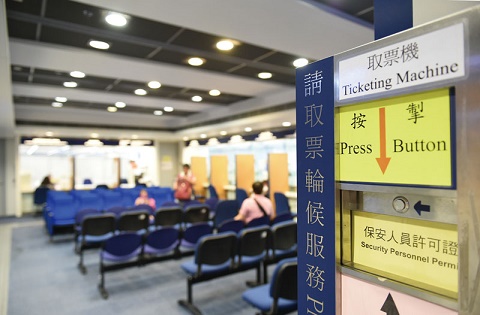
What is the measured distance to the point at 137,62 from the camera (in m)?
4.75

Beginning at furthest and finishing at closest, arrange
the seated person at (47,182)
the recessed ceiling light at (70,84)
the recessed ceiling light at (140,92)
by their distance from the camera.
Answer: the seated person at (47,182), the recessed ceiling light at (140,92), the recessed ceiling light at (70,84)

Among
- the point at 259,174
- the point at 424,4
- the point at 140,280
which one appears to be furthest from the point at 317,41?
the point at 259,174

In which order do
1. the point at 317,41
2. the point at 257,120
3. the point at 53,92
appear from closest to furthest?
1. the point at 317,41
2. the point at 53,92
3. the point at 257,120

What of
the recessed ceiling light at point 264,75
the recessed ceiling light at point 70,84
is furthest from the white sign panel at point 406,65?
the recessed ceiling light at point 70,84

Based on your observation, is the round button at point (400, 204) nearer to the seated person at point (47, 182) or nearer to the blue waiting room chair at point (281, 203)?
the blue waiting room chair at point (281, 203)

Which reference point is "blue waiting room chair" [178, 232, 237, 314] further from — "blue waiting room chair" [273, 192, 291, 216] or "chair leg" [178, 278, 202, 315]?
"blue waiting room chair" [273, 192, 291, 216]

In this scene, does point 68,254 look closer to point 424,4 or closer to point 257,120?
point 257,120

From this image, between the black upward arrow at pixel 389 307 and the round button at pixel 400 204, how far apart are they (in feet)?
0.96

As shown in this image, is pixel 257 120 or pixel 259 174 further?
pixel 259 174

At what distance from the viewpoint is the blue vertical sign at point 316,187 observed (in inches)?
47.3

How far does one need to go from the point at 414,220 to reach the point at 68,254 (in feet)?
23.1

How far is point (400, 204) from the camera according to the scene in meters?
1.05

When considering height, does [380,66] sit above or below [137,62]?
below

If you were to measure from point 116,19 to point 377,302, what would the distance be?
3.42 metres
